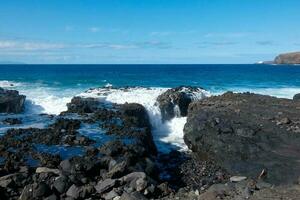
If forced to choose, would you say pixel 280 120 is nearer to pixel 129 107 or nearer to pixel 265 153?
pixel 265 153

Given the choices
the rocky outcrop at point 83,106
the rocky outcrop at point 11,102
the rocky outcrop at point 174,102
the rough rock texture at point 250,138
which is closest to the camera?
the rough rock texture at point 250,138

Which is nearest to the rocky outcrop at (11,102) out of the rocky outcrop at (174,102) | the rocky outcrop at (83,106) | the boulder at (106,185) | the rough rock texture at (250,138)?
the rocky outcrop at (83,106)

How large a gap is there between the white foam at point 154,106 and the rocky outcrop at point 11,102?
6.30 metres

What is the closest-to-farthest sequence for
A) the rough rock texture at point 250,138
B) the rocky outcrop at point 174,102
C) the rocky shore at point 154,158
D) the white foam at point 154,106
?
the rocky shore at point 154,158 < the rough rock texture at point 250,138 < the white foam at point 154,106 < the rocky outcrop at point 174,102

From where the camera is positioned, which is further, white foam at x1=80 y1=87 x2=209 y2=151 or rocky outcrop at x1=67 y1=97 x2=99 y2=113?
rocky outcrop at x1=67 y1=97 x2=99 y2=113

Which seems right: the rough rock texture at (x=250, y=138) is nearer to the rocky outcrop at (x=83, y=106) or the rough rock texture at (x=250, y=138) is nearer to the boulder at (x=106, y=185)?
the boulder at (x=106, y=185)

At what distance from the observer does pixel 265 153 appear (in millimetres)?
21625

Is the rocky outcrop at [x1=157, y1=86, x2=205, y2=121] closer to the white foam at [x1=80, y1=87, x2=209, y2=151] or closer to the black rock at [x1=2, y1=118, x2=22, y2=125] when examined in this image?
the white foam at [x1=80, y1=87, x2=209, y2=151]

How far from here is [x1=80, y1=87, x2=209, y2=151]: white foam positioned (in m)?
30.1

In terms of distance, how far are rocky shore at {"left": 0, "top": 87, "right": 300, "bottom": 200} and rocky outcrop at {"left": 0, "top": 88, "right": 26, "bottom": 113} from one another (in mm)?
5975

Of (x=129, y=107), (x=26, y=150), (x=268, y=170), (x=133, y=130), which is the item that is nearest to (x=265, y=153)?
(x=268, y=170)

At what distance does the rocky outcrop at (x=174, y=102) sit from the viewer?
35344 millimetres

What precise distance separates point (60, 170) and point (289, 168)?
364 inches

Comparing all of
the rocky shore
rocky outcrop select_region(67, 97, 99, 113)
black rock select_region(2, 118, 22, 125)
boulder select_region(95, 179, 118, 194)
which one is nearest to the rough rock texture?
the rocky shore
